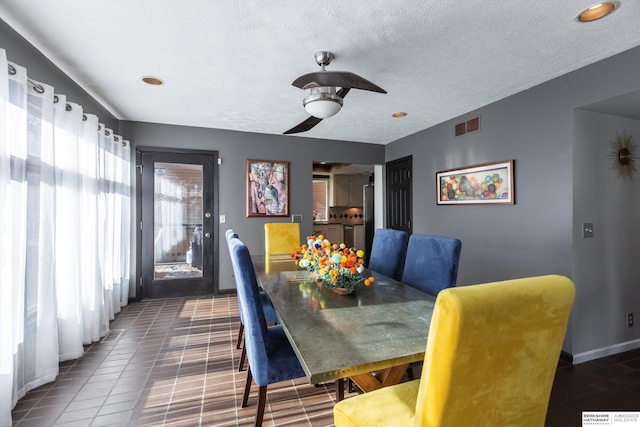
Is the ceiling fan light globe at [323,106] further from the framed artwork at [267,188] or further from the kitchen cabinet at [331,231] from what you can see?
the kitchen cabinet at [331,231]

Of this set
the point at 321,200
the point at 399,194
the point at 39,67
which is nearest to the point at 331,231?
the point at 321,200

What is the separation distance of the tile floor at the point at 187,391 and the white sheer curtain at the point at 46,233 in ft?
0.63

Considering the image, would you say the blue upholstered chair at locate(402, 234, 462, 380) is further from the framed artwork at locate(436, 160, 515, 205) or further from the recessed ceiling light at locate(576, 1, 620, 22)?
the recessed ceiling light at locate(576, 1, 620, 22)

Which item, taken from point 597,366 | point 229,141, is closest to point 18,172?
point 229,141

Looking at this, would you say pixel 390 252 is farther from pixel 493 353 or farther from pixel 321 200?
pixel 321 200

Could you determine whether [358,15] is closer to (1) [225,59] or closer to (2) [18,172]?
(1) [225,59]

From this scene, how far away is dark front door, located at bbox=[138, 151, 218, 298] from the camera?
4.13m

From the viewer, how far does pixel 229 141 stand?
4422mm

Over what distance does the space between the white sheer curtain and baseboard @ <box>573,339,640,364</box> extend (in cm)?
406

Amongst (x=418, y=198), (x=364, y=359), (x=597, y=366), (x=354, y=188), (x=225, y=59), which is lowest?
(x=597, y=366)

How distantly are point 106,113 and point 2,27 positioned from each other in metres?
1.79

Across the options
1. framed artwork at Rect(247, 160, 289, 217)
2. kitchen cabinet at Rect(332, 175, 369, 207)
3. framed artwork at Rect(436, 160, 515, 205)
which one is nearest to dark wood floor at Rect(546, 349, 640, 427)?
framed artwork at Rect(436, 160, 515, 205)

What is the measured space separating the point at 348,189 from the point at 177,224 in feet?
15.4

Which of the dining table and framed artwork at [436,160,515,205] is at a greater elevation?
framed artwork at [436,160,515,205]
